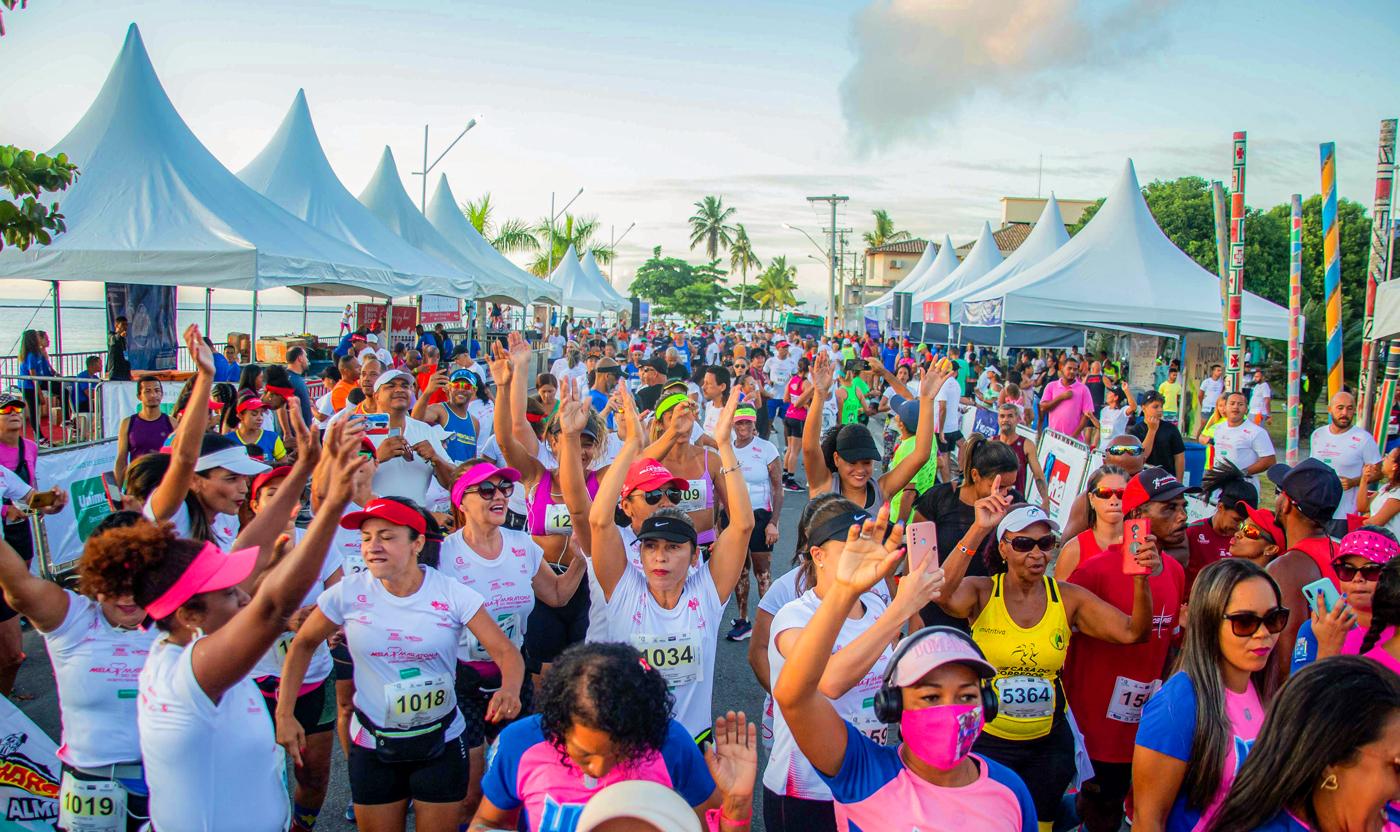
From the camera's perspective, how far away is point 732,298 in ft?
362

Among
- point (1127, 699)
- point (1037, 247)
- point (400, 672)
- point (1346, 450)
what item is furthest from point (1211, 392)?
point (400, 672)

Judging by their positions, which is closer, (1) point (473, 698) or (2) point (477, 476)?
(1) point (473, 698)

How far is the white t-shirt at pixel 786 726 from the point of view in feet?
10.4

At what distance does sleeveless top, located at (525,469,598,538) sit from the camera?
5.23 metres

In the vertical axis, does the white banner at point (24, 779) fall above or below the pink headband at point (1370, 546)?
below

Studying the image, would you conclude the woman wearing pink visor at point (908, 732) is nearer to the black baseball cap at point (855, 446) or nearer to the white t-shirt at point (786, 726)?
the white t-shirt at point (786, 726)

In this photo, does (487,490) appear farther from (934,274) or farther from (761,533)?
(934,274)

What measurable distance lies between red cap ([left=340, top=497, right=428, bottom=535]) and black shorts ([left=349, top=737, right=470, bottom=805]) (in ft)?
2.80

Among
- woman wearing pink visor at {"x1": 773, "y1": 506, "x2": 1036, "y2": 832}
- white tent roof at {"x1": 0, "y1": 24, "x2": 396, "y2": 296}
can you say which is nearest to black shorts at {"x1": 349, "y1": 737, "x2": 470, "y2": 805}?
woman wearing pink visor at {"x1": 773, "y1": 506, "x2": 1036, "y2": 832}

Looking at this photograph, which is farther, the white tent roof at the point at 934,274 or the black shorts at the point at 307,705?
the white tent roof at the point at 934,274

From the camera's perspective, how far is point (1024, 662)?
364 cm

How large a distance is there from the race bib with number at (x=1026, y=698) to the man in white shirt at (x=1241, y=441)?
5.28 meters

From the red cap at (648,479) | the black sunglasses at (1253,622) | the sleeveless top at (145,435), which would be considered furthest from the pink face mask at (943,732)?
the sleeveless top at (145,435)

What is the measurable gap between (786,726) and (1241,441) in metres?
6.70
